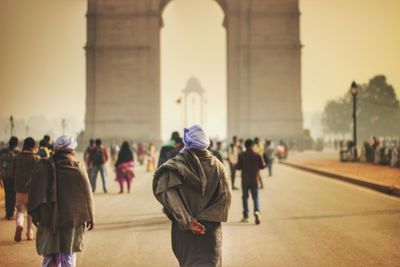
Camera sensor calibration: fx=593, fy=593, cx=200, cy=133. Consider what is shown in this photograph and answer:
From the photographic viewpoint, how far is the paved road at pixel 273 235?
21.0ft

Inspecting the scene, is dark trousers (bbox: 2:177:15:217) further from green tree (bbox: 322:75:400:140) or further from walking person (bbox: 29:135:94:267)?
green tree (bbox: 322:75:400:140)

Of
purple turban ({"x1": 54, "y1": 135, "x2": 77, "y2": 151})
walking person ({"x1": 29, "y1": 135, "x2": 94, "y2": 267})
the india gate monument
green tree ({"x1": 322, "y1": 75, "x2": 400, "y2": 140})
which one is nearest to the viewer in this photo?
walking person ({"x1": 29, "y1": 135, "x2": 94, "y2": 267})

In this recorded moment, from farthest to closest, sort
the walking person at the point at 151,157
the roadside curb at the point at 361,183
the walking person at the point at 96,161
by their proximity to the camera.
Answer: the walking person at the point at 151,157 < the walking person at the point at 96,161 < the roadside curb at the point at 361,183

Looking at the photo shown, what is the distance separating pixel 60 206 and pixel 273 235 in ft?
12.7

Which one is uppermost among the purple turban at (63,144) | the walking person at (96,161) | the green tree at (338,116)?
the green tree at (338,116)

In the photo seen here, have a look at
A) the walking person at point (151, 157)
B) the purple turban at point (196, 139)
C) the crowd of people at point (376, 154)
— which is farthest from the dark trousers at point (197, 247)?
the crowd of people at point (376, 154)

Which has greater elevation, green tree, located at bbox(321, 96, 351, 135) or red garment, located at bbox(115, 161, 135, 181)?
green tree, located at bbox(321, 96, 351, 135)

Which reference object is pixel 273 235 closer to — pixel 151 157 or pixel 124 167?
pixel 124 167

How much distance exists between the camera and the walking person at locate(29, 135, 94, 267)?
476cm

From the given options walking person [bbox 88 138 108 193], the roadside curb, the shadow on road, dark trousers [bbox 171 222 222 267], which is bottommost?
the shadow on road

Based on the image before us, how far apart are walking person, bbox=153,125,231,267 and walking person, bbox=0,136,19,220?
5.60 m

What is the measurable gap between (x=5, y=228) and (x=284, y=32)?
3945 cm

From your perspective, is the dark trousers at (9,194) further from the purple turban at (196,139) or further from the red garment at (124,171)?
the purple turban at (196,139)

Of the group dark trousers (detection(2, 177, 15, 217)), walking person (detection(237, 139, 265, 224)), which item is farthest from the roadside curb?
dark trousers (detection(2, 177, 15, 217))
